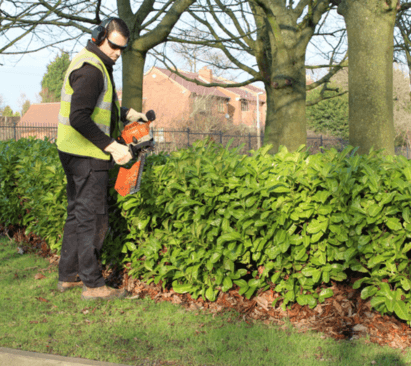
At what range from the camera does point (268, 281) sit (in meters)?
3.67

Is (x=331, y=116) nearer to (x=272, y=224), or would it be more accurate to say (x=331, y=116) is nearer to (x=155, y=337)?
(x=272, y=224)

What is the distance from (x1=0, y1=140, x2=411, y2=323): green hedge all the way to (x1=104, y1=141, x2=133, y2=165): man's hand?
460mm

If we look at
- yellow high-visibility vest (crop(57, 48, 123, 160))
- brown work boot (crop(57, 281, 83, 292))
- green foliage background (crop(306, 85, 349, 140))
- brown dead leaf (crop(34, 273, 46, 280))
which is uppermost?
green foliage background (crop(306, 85, 349, 140))

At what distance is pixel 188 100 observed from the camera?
39.0 metres

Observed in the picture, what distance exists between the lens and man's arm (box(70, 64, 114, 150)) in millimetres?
3562

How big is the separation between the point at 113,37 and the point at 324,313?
9.37ft

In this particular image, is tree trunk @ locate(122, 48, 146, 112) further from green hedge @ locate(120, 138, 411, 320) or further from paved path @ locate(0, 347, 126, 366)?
paved path @ locate(0, 347, 126, 366)

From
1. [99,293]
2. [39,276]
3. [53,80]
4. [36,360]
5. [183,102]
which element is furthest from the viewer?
[53,80]

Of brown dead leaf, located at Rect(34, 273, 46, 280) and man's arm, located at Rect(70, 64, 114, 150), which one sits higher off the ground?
man's arm, located at Rect(70, 64, 114, 150)

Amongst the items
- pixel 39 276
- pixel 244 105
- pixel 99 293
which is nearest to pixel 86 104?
pixel 99 293

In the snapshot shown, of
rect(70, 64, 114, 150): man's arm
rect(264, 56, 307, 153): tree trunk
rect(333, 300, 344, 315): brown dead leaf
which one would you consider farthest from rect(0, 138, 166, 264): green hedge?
rect(264, 56, 307, 153): tree trunk

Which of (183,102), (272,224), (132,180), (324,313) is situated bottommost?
(324,313)

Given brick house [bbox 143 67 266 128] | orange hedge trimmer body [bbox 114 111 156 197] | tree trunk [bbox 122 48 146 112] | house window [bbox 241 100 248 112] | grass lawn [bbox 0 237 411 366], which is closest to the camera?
grass lawn [bbox 0 237 411 366]

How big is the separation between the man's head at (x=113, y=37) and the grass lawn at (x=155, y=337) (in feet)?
7.28
